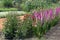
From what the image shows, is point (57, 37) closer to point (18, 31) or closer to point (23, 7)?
point (18, 31)

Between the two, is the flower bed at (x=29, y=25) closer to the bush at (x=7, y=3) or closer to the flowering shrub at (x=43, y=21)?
the flowering shrub at (x=43, y=21)

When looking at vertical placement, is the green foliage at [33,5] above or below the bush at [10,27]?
below

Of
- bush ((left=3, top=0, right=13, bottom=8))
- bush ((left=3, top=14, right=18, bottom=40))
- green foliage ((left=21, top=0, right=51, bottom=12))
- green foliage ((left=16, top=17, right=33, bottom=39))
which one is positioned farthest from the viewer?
A: bush ((left=3, top=0, right=13, bottom=8))

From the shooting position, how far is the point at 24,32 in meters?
8.06

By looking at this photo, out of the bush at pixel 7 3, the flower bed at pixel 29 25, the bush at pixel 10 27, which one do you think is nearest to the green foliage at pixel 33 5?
the bush at pixel 7 3

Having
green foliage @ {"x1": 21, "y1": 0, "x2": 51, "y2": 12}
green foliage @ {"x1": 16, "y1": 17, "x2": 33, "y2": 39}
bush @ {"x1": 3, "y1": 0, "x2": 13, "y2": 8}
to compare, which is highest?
green foliage @ {"x1": 16, "y1": 17, "x2": 33, "y2": 39}

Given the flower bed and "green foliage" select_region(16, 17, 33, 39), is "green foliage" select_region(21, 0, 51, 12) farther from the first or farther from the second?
"green foliage" select_region(16, 17, 33, 39)

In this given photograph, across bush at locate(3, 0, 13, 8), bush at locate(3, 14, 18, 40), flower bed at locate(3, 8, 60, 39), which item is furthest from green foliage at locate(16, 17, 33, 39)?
bush at locate(3, 0, 13, 8)

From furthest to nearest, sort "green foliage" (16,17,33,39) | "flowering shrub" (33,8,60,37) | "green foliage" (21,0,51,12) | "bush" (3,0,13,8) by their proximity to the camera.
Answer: "bush" (3,0,13,8) → "green foliage" (21,0,51,12) → "flowering shrub" (33,8,60,37) → "green foliage" (16,17,33,39)

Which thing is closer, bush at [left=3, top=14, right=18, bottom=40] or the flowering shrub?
bush at [left=3, top=14, right=18, bottom=40]

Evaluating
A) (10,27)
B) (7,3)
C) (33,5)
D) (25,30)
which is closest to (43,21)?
(25,30)

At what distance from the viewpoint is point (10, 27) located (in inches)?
323

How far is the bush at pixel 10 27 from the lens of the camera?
26.9 ft

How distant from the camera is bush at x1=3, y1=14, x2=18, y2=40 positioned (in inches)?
322
